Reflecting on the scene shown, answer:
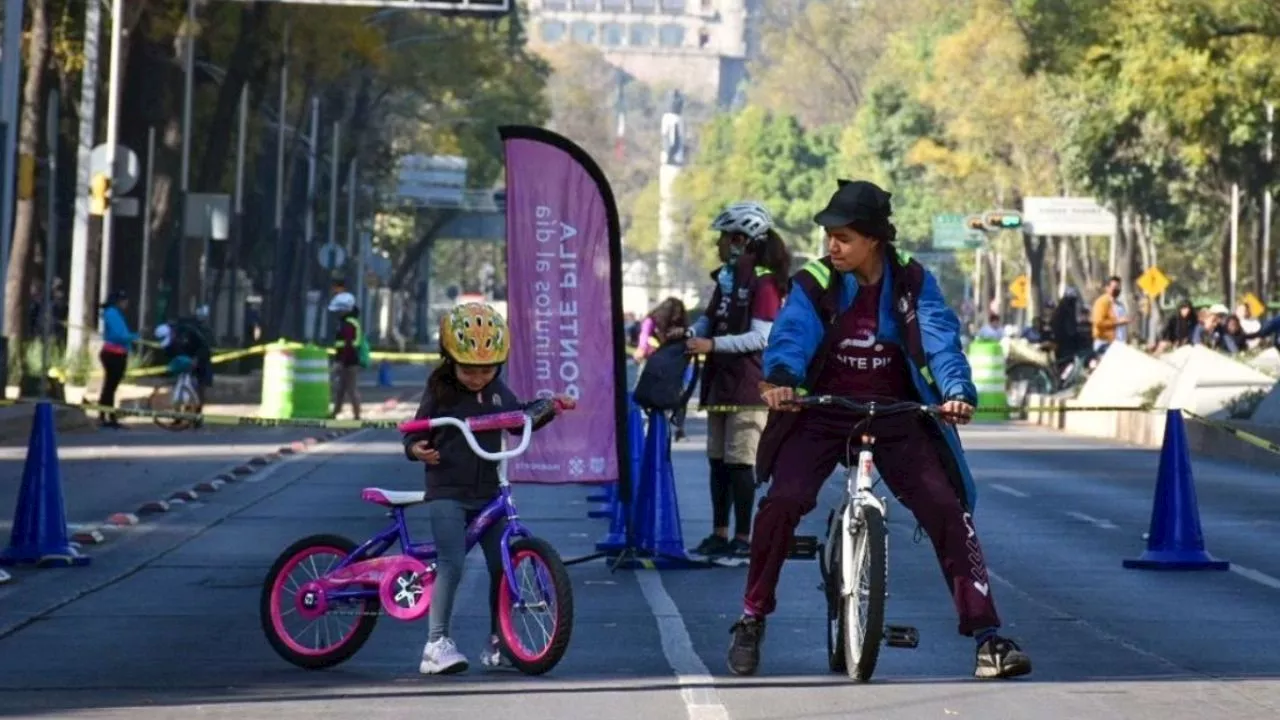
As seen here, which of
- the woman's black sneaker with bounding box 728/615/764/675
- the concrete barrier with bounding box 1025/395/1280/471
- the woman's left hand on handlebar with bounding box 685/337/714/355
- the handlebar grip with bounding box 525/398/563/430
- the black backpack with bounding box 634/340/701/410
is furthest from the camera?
the concrete barrier with bounding box 1025/395/1280/471

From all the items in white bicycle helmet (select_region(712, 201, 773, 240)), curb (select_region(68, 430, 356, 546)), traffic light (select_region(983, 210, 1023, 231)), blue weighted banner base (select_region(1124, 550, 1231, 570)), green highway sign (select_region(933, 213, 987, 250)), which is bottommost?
curb (select_region(68, 430, 356, 546))

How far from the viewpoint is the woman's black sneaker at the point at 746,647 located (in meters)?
11.8

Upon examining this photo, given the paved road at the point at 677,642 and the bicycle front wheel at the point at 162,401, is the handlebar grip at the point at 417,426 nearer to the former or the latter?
the paved road at the point at 677,642

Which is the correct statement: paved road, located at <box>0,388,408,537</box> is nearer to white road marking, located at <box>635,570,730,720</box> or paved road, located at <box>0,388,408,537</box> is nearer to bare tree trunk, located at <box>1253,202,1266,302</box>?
white road marking, located at <box>635,570,730,720</box>

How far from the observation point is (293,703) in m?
11.1

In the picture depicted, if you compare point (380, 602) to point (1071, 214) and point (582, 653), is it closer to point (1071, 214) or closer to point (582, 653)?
point (582, 653)

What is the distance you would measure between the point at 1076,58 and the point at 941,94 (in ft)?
157

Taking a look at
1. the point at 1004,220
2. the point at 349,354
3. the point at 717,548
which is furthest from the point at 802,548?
the point at 1004,220

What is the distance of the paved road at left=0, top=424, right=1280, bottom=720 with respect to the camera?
11047mm

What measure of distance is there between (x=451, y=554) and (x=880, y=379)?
5.74 ft

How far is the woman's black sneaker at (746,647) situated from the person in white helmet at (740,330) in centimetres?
456

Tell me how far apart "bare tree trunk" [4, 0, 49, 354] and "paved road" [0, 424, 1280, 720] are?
1990cm

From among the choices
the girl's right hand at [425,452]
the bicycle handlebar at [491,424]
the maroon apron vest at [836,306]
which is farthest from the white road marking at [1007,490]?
the maroon apron vest at [836,306]

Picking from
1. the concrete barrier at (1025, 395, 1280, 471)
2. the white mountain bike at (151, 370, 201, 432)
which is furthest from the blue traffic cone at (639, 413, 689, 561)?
the white mountain bike at (151, 370, 201, 432)
